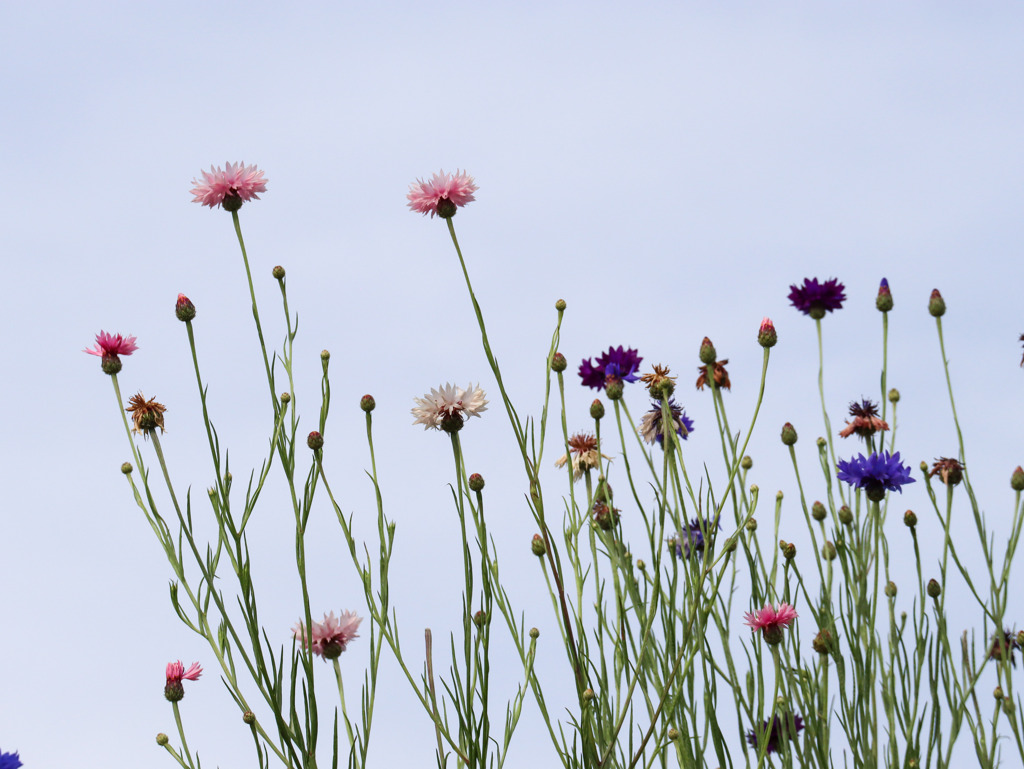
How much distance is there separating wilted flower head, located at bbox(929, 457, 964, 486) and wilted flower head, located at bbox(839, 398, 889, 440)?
0.23m

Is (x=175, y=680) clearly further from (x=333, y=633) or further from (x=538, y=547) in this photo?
(x=538, y=547)

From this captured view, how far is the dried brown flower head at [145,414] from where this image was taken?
253 centimetres

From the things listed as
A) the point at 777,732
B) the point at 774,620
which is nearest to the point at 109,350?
the point at 774,620

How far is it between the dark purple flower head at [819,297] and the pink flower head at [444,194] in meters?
1.30

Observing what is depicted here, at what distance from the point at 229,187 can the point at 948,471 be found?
2213 millimetres

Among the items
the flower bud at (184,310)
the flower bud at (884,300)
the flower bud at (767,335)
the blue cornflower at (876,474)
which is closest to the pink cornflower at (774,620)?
the blue cornflower at (876,474)

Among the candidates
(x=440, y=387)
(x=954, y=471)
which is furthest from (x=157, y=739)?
(x=954, y=471)

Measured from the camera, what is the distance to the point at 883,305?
3.29m

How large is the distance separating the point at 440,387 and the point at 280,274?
0.50 metres

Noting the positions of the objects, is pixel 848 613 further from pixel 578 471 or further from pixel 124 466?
pixel 124 466

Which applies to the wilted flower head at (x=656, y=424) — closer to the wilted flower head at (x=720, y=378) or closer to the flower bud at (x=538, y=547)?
the wilted flower head at (x=720, y=378)

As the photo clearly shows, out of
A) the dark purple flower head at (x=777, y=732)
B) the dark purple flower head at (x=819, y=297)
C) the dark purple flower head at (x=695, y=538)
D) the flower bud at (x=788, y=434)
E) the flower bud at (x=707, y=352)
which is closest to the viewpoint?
the dark purple flower head at (x=695, y=538)

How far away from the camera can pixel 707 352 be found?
106 inches

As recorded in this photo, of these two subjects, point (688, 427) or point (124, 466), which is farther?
point (688, 427)
